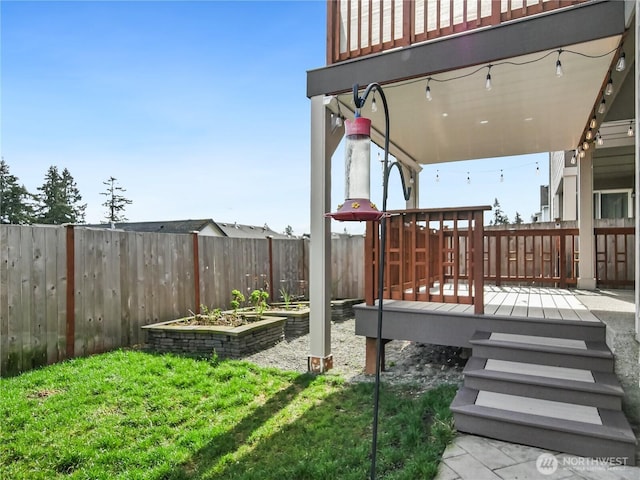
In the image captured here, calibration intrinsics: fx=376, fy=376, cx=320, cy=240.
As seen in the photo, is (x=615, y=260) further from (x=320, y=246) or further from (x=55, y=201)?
(x=55, y=201)

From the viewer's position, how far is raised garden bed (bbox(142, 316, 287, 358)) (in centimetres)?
461

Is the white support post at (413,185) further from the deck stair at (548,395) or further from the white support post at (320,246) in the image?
the deck stair at (548,395)

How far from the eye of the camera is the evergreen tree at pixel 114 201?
2900 cm

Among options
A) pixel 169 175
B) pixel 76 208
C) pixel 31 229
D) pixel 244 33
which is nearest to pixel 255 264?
pixel 31 229

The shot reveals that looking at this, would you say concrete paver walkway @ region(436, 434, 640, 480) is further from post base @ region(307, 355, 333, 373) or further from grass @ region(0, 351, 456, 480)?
post base @ region(307, 355, 333, 373)

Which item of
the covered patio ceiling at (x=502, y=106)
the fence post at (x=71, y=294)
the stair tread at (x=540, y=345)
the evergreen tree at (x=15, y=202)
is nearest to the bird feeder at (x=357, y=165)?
the stair tread at (x=540, y=345)

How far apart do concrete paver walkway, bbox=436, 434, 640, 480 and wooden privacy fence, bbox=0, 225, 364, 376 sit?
4162mm

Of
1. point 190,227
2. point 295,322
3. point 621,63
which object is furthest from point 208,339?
point 190,227

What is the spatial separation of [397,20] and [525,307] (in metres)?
3.37

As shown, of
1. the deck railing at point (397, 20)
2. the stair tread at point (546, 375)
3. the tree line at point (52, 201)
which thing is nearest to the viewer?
the stair tread at point (546, 375)

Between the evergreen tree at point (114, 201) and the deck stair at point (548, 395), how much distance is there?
103ft

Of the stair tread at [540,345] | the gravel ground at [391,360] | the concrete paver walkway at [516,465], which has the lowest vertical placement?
the gravel ground at [391,360]

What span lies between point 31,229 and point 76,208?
88.8 ft

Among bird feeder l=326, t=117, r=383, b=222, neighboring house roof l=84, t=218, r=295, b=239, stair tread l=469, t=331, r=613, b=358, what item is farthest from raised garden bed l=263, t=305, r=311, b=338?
neighboring house roof l=84, t=218, r=295, b=239
